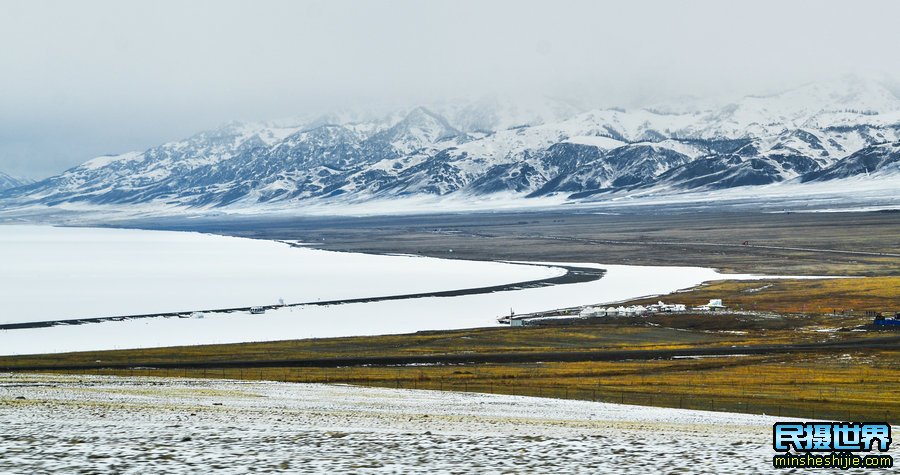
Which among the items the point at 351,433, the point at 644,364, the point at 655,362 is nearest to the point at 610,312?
the point at 655,362

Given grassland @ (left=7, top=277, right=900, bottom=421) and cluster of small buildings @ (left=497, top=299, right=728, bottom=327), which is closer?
grassland @ (left=7, top=277, right=900, bottom=421)

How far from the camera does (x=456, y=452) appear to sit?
25.6m

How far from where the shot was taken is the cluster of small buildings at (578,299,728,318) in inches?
4409

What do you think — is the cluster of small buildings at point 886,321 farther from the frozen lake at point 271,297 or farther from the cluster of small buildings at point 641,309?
the frozen lake at point 271,297

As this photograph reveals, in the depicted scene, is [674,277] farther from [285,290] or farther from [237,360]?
[237,360]

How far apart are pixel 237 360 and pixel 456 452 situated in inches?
2143

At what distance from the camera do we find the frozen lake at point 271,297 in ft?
333

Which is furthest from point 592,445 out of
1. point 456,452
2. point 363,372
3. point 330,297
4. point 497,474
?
point 330,297

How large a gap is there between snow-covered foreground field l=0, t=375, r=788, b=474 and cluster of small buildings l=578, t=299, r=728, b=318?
60.4 meters

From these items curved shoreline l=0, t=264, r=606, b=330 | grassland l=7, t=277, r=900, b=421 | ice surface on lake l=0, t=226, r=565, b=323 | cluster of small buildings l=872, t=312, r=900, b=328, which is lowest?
cluster of small buildings l=872, t=312, r=900, b=328

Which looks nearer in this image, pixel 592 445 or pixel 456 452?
pixel 456 452

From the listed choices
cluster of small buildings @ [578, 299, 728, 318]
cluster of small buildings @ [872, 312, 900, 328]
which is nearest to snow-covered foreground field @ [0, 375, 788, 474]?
cluster of small buildings @ [872, 312, 900, 328]

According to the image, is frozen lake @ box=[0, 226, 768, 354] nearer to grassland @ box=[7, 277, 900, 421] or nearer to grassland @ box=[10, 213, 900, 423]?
grassland @ box=[10, 213, 900, 423]

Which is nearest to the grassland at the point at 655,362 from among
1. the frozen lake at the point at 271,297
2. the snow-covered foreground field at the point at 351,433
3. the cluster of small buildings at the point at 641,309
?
the cluster of small buildings at the point at 641,309
